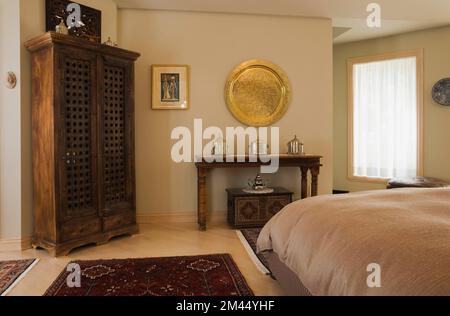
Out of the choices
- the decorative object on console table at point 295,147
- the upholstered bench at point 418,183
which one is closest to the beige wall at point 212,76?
the decorative object on console table at point 295,147

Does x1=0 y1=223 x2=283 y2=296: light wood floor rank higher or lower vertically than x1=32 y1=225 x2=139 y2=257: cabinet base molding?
lower

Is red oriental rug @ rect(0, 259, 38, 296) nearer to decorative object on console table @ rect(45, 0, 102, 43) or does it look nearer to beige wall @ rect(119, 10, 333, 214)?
beige wall @ rect(119, 10, 333, 214)

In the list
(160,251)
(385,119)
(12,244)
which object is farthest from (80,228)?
(385,119)

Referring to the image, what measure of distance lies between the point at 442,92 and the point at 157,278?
4.51 metres

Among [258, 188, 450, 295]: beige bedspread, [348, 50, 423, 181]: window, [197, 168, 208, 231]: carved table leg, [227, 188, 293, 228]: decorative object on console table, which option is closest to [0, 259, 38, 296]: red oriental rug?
[197, 168, 208, 231]: carved table leg

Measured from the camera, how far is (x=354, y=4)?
3.87 m

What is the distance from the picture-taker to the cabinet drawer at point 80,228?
2.92m

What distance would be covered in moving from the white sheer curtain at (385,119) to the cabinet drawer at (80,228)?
12.8 feet

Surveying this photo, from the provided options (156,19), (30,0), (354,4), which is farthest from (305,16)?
(30,0)

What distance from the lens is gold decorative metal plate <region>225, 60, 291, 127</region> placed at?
Result: 4.12 metres

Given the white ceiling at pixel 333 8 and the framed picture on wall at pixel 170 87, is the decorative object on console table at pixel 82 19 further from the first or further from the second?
the framed picture on wall at pixel 170 87

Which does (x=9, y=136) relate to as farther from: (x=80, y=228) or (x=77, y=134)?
(x=80, y=228)

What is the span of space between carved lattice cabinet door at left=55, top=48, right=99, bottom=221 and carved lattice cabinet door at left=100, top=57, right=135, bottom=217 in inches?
3.6

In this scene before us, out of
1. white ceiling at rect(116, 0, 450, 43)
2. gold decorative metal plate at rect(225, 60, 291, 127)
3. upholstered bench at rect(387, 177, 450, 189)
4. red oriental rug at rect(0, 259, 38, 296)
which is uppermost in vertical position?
white ceiling at rect(116, 0, 450, 43)
